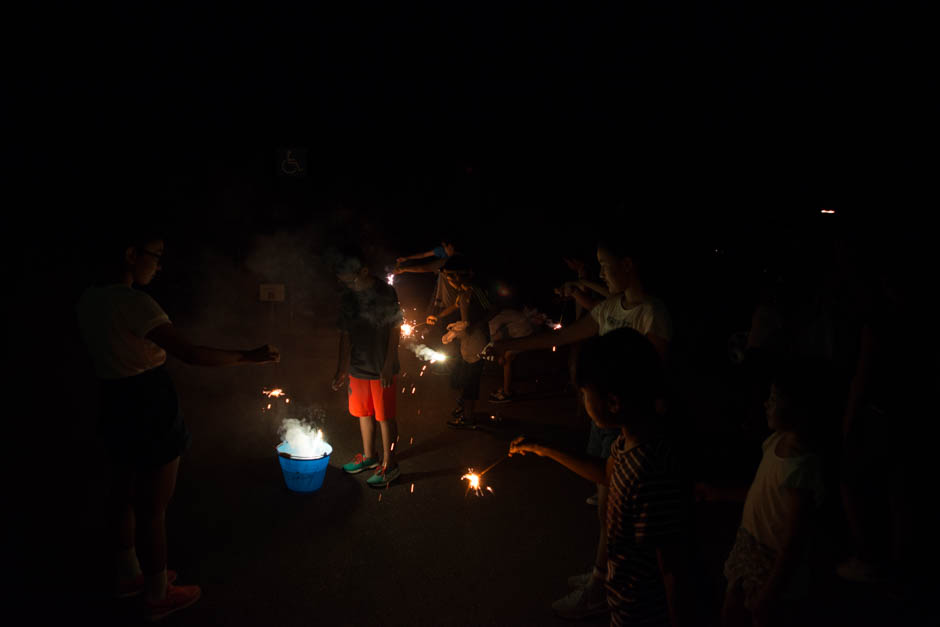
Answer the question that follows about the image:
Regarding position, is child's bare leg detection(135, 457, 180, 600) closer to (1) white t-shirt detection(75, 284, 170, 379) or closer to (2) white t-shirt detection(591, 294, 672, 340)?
(1) white t-shirt detection(75, 284, 170, 379)

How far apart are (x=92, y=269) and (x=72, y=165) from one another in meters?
1.51

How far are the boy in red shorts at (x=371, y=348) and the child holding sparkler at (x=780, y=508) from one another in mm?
3272

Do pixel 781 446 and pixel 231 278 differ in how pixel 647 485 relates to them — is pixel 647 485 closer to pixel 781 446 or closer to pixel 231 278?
pixel 781 446

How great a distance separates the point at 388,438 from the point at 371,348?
93cm

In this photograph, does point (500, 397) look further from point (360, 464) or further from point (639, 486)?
point (639, 486)

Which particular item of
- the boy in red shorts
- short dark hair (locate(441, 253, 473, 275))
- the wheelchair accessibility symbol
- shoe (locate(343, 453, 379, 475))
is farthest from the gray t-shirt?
the wheelchair accessibility symbol

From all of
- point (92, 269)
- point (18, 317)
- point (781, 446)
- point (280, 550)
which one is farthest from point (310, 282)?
point (781, 446)

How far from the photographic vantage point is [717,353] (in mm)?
11758

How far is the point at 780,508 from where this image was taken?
2.39 metres

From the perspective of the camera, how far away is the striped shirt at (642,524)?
184cm

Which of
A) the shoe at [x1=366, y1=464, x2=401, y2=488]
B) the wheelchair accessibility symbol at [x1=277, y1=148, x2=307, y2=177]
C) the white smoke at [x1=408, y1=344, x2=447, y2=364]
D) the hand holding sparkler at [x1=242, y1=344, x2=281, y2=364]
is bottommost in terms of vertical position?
the shoe at [x1=366, y1=464, x2=401, y2=488]

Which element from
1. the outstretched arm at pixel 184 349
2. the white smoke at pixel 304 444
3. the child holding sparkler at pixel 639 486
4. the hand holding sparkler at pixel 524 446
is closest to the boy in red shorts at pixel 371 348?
the white smoke at pixel 304 444

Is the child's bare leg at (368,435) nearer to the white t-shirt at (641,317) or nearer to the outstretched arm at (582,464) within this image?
the white t-shirt at (641,317)

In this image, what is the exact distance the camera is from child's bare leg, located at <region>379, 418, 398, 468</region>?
509 cm
